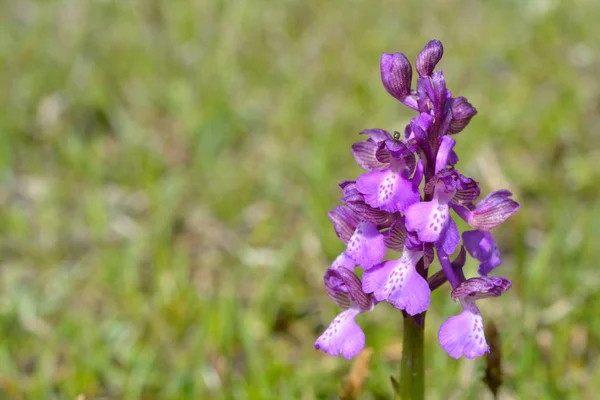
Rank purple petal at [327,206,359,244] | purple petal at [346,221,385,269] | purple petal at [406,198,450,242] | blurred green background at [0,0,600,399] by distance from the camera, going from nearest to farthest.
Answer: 1. purple petal at [406,198,450,242]
2. purple petal at [346,221,385,269]
3. purple petal at [327,206,359,244]
4. blurred green background at [0,0,600,399]

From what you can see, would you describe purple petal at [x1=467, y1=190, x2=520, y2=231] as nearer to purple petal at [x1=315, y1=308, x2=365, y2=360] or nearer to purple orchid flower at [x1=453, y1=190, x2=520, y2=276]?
purple orchid flower at [x1=453, y1=190, x2=520, y2=276]

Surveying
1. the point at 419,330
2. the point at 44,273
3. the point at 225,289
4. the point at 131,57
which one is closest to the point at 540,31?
the point at 131,57

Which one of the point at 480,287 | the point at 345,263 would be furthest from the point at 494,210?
the point at 345,263

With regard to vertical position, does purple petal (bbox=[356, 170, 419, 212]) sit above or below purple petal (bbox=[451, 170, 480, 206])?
below

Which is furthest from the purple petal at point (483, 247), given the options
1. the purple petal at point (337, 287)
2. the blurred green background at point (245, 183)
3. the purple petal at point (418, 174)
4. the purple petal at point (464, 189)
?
the blurred green background at point (245, 183)

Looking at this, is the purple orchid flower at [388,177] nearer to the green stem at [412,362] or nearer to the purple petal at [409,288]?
the purple petal at [409,288]

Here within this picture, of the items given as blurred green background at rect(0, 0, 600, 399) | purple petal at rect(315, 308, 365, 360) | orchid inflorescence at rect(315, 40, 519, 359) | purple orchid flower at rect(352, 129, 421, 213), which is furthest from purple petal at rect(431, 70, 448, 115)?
blurred green background at rect(0, 0, 600, 399)

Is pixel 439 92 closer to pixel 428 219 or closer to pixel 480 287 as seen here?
pixel 428 219
